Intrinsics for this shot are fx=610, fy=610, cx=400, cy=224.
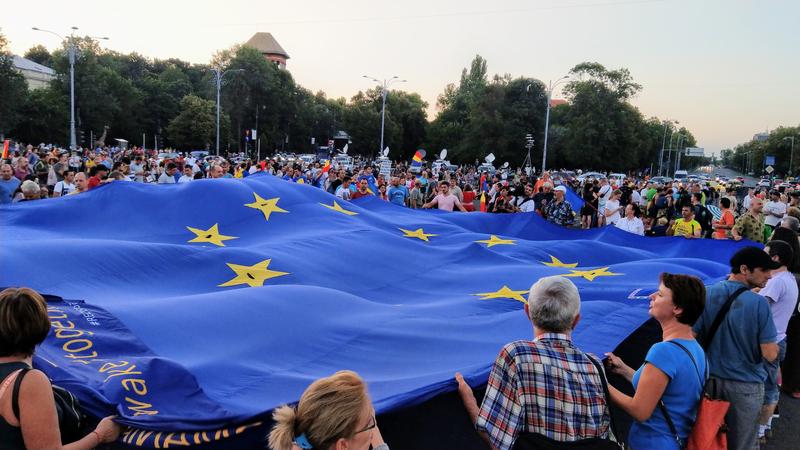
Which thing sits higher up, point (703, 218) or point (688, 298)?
point (688, 298)

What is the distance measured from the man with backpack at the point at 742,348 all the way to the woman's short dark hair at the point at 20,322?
346 centimetres

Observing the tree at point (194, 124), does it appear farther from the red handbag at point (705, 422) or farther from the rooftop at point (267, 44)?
the red handbag at point (705, 422)

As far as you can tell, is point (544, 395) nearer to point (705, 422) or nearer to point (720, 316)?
point (705, 422)

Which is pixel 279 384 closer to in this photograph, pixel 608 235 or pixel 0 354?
pixel 0 354

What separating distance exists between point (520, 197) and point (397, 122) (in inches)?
2313

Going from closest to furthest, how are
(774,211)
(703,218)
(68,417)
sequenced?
1. (68,417)
2. (703,218)
3. (774,211)

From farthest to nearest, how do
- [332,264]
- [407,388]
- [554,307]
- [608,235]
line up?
[608,235] → [332,264] → [407,388] → [554,307]

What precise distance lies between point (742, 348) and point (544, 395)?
5.66ft

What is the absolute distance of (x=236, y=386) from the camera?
11.5 ft

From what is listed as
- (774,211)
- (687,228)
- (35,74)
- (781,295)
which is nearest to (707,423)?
(781,295)

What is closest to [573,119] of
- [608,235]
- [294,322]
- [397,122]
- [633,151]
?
[633,151]

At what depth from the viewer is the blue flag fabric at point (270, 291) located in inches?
134

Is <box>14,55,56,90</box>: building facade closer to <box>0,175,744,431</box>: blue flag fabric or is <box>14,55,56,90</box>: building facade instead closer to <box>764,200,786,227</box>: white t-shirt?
<box>0,175,744,431</box>: blue flag fabric

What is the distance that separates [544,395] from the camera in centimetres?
263
